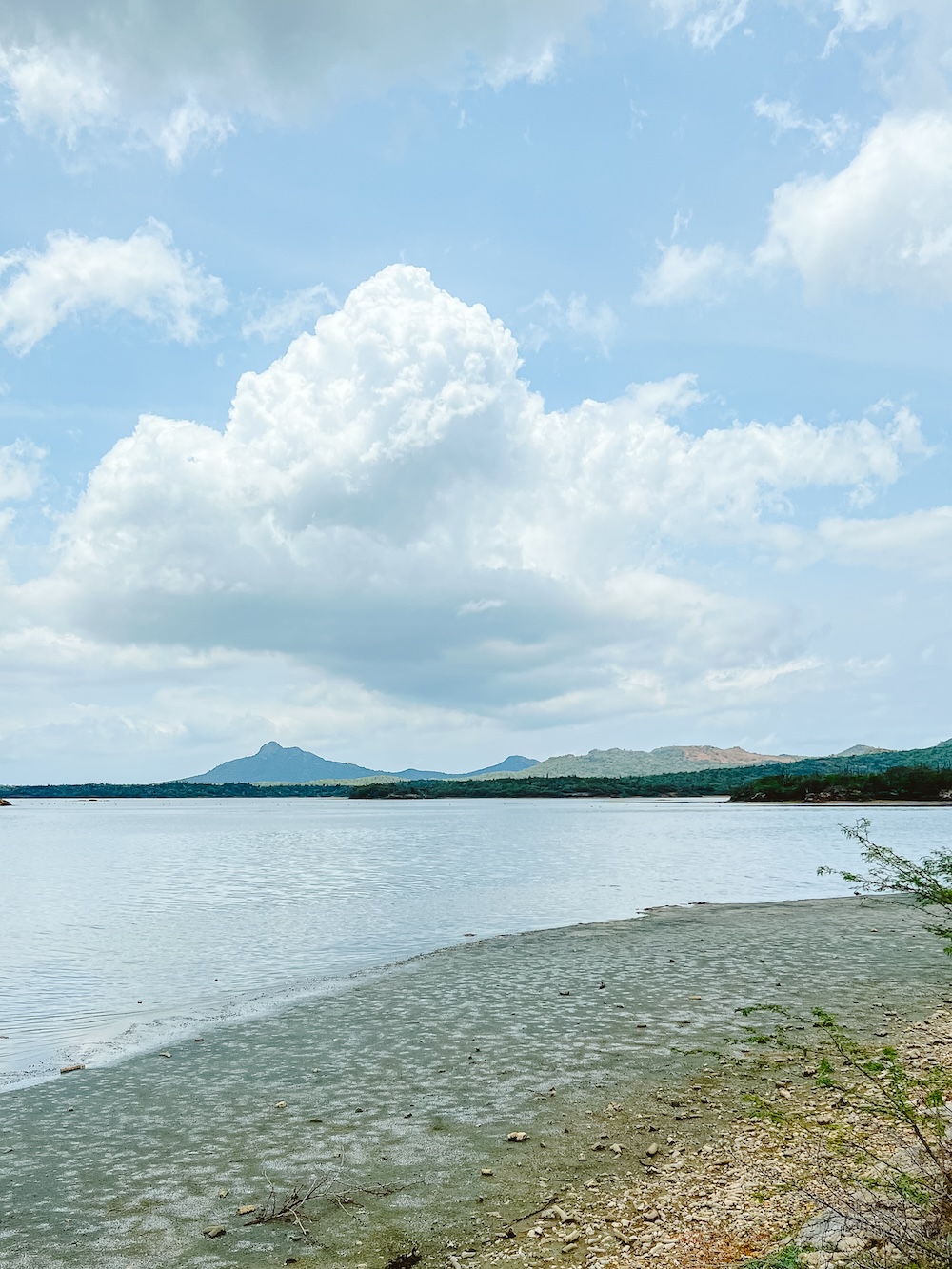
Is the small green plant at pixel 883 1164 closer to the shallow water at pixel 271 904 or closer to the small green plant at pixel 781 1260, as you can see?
the small green plant at pixel 781 1260

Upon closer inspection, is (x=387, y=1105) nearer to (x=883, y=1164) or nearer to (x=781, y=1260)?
(x=883, y=1164)

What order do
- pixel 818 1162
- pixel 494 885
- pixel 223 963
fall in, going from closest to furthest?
pixel 818 1162, pixel 223 963, pixel 494 885

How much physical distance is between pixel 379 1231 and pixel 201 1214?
228cm

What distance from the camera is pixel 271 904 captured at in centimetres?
4556

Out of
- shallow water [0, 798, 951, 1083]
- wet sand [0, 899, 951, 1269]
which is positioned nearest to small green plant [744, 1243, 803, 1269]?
wet sand [0, 899, 951, 1269]

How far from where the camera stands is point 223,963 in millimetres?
29859

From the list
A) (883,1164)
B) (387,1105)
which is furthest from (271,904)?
(883,1164)

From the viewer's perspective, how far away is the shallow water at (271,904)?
24.1 meters

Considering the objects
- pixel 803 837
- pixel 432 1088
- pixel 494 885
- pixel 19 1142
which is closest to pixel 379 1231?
pixel 432 1088

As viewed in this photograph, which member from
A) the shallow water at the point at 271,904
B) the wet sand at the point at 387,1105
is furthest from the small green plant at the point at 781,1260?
the shallow water at the point at 271,904

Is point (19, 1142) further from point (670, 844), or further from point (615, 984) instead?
point (670, 844)

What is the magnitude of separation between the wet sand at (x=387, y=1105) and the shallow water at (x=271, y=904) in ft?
11.9

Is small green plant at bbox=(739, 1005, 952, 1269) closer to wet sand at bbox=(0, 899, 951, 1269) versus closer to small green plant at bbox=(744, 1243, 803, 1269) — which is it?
small green plant at bbox=(744, 1243, 803, 1269)

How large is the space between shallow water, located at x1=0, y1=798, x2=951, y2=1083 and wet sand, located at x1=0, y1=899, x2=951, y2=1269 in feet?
11.9
